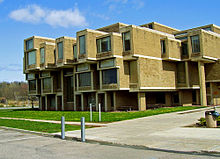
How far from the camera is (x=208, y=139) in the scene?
35.2ft

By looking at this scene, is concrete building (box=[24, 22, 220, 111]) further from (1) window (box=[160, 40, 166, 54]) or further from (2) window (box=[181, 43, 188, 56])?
(1) window (box=[160, 40, 166, 54])

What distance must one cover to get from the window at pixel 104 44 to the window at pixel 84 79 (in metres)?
4.70

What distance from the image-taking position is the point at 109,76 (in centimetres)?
3572

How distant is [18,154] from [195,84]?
35747mm

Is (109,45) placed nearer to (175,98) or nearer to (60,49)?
(60,49)

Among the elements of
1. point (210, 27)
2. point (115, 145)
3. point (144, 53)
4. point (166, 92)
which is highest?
point (210, 27)

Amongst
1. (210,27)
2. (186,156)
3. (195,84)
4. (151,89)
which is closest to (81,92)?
(151,89)

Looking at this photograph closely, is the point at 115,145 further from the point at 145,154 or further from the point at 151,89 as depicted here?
the point at 151,89

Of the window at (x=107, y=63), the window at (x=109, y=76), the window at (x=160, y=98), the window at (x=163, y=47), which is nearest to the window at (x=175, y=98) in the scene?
the window at (x=160, y=98)

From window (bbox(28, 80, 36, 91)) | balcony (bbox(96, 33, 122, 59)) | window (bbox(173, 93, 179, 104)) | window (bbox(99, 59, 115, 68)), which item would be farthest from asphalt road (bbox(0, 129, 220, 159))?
window (bbox(28, 80, 36, 91))

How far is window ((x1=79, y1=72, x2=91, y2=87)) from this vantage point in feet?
129

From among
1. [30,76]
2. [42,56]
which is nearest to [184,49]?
[42,56]

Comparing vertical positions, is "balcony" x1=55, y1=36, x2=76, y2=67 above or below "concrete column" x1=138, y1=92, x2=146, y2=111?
above

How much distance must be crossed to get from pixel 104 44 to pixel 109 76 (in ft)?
14.9
